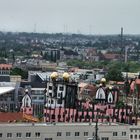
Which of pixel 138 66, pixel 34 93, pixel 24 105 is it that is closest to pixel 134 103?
pixel 34 93

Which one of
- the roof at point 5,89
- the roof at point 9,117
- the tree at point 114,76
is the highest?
the roof at point 9,117

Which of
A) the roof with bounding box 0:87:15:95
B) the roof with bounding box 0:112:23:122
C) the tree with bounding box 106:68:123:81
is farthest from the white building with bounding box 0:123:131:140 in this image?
the tree with bounding box 106:68:123:81

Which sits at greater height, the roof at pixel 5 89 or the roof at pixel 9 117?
the roof at pixel 9 117

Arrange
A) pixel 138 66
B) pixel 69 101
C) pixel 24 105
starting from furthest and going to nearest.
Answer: pixel 138 66 → pixel 24 105 → pixel 69 101

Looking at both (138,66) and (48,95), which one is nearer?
(48,95)

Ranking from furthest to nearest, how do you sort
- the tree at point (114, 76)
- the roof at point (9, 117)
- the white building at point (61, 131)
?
the tree at point (114, 76)
the roof at point (9, 117)
the white building at point (61, 131)

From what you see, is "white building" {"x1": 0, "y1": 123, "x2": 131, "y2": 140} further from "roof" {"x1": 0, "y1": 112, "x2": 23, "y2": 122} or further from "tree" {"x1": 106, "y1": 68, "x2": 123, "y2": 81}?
"tree" {"x1": 106, "y1": 68, "x2": 123, "y2": 81}

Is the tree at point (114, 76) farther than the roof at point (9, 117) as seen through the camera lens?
Yes

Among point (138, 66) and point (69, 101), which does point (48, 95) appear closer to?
point (69, 101)

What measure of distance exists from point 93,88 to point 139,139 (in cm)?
3435

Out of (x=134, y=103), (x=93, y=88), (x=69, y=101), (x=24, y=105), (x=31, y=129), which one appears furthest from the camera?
(x=93, y=88)

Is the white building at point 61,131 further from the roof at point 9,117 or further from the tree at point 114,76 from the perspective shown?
the tree at point 114,76

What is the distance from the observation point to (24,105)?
54.6m

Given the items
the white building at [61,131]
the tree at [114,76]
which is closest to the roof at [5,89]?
the tree at [114,76]
